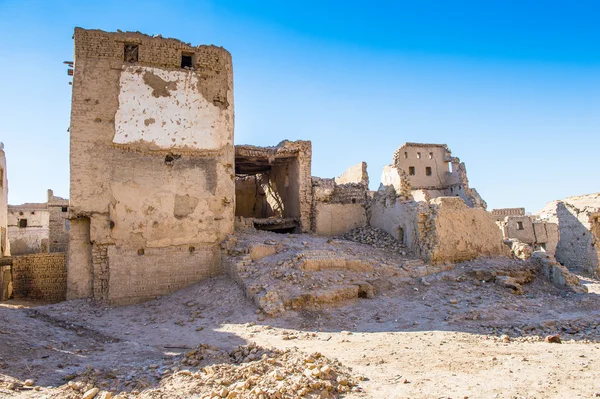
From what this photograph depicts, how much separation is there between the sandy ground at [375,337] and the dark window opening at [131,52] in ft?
21.5

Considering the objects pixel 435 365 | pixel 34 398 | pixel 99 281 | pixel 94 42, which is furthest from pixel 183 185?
pixel 435 365

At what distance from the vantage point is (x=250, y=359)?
6098mm

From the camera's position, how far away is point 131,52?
12211 mm

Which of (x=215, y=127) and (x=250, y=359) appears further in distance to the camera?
(x=215, y=127)

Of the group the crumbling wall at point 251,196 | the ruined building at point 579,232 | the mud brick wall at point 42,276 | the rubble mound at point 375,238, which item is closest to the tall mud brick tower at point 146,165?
the mud brick wall at point 42,276

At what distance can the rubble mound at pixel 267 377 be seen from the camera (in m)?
4.68

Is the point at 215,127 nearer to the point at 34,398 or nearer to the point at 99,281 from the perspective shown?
the point at 99,281

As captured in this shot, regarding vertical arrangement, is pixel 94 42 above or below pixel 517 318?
above

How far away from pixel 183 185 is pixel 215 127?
6.39 ft

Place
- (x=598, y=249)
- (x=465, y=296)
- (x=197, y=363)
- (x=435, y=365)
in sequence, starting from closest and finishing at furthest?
(x=435, y=365) < (x=197, y=363) < (x=465, y=296) < (x=598, y=249)

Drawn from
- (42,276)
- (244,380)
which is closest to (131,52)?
(42,276)

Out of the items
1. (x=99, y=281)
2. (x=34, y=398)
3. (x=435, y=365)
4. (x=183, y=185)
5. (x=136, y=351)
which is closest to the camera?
(x=34, y=398)

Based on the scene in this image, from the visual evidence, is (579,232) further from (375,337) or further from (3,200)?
(3,200)

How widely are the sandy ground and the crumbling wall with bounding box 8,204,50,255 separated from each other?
19.0m
